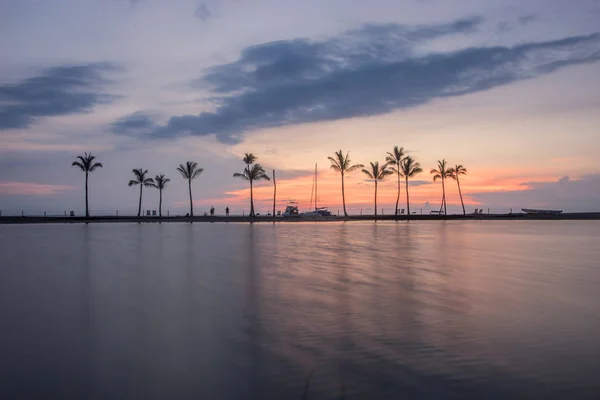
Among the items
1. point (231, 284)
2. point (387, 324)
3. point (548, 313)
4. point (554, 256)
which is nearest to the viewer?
point (387, 324)

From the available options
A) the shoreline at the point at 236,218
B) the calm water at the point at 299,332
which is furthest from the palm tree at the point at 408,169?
the calm water at the point at 299,332

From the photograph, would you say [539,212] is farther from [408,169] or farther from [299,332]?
[299,332]

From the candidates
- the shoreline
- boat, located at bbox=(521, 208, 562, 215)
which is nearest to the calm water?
the shoreline

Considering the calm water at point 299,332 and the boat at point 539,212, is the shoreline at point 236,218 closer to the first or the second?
the boat at point 539,212

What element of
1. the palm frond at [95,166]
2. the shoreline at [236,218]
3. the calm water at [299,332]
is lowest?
the calm water at [299,332]

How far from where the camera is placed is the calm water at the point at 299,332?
250 inches

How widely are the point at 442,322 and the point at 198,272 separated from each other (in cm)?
1003

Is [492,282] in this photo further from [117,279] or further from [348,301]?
[117,279]

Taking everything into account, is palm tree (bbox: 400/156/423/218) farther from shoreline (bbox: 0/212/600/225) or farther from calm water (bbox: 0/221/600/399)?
calm water (bbox: 0/221/600/399)

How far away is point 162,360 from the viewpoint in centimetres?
748

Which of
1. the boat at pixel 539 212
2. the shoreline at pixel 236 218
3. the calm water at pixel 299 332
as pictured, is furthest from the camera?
the boat at pixel 539 212

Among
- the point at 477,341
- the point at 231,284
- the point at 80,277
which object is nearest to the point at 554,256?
the point at 231,284

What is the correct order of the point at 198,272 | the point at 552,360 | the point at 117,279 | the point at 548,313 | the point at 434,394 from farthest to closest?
the point at 198,272, the point at 117,279, the point at 548,313, the point at 552,360, the point at 434,394

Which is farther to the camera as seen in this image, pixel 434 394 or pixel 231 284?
pixel 231 284
